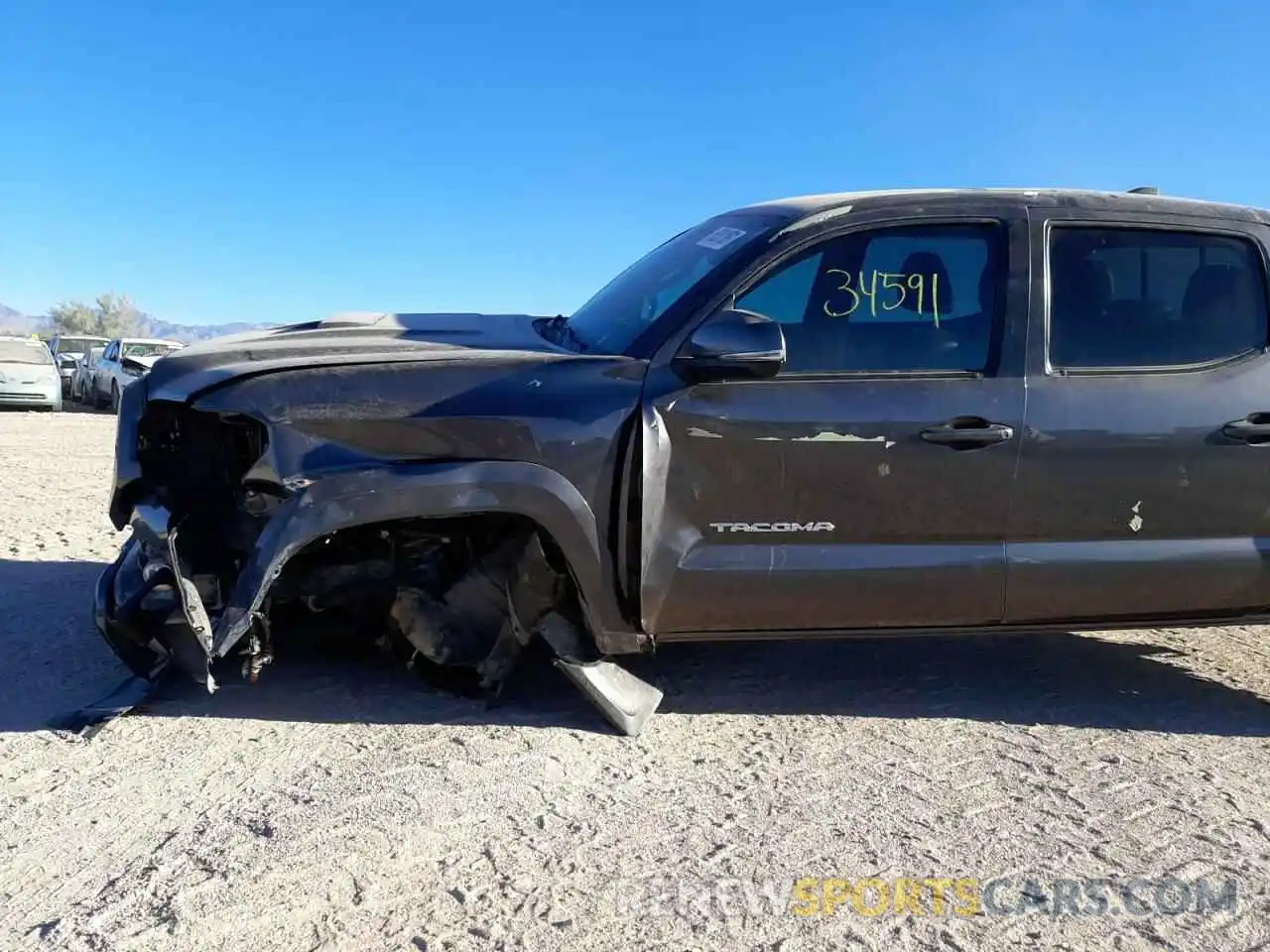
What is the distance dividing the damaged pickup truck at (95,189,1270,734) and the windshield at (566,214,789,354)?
0.10ft

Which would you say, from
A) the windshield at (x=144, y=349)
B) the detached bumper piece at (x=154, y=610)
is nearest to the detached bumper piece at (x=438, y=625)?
the detached bumper piece at (x=154, y=610)

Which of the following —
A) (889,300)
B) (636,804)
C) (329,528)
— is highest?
(889,300)

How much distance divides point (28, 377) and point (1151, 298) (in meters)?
A: 19.7

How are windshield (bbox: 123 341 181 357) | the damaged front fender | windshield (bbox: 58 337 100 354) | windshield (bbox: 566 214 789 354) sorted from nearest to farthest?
the damaged front fender → windshield (bbox: 566 214 789 354) → windshield (bbox: 123 341 181 357) → windshield (bbox: 58 337 100 354)

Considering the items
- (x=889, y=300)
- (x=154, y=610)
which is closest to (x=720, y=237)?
(x=889, y=300)

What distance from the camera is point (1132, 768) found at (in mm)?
3057

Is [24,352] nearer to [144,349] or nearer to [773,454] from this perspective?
[144,349]

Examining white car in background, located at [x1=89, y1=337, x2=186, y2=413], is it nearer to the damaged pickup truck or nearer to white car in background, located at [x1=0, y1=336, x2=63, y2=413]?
white car in background, located at [x1=0, y1=336, x2=63, y2=413]

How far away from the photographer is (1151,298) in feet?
11.1

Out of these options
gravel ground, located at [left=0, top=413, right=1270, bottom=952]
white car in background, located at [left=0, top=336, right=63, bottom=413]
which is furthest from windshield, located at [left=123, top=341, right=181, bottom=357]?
gravel ground, located at [left=0, top=413, right=1270, bottom=952]

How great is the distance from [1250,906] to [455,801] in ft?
6.77

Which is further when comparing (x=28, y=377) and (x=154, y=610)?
(x=28, y=377)

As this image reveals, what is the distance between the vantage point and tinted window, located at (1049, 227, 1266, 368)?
329 cm

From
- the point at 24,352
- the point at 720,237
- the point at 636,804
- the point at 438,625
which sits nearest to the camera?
the point at 636,804
